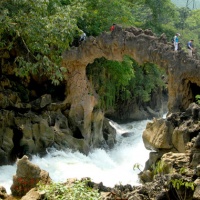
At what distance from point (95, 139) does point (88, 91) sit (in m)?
2.28

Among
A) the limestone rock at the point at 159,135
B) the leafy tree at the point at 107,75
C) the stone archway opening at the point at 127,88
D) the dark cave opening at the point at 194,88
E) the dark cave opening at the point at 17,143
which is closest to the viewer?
the limestone rock at the point at 159,135

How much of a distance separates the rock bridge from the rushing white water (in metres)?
1.41

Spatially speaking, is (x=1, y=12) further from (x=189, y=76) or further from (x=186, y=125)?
(x=189, y=76)

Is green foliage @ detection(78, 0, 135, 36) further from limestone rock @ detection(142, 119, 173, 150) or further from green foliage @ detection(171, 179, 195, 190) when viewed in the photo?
green foliage @ detection(171, 179, 195, 190)

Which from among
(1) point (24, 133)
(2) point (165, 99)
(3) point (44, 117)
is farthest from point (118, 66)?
(2) point (165, 99)

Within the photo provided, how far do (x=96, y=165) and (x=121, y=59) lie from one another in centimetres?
429

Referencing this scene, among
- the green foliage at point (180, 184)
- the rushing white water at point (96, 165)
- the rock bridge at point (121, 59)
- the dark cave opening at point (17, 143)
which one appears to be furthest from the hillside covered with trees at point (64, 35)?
the green foliage at point (180, 184)

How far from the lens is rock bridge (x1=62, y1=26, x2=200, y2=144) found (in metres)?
12.5

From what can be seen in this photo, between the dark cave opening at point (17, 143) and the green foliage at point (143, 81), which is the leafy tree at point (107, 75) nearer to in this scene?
the green foliage at point (143, 81)

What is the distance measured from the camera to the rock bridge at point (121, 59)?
40.9 ft

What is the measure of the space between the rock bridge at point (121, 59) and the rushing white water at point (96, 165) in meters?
1.41

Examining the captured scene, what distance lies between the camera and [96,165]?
1468 centimetres

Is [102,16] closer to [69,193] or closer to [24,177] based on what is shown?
[24,177]

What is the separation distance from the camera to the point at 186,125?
9367 mm
